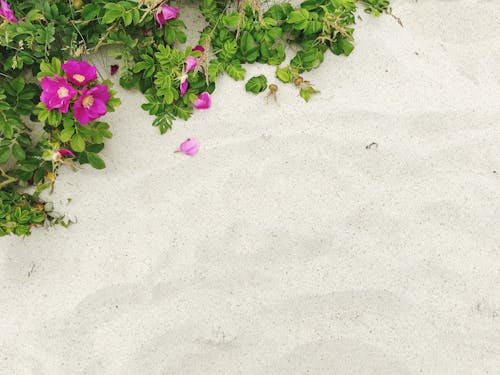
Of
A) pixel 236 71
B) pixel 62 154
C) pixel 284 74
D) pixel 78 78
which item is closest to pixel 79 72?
pixel 78 78

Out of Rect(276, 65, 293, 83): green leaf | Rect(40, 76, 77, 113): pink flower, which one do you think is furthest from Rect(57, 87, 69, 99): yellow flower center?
Rect(276, 65, 293, 83): green leaf

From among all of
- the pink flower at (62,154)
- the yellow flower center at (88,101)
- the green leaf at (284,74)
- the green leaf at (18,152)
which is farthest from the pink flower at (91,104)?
the green leaf at (284,74)

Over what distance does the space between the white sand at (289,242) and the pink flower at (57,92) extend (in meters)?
0.33

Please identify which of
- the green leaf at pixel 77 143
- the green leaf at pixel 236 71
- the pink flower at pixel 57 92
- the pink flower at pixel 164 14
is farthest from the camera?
the green leaf at pixel 236 71

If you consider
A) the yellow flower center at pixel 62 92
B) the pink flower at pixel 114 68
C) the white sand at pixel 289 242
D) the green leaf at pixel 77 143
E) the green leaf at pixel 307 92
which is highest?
the yellow flower center at pixel 62 92

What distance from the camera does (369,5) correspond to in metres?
2.15

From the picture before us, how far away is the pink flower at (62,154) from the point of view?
1.79 m

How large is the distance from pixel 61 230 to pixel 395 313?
131cm

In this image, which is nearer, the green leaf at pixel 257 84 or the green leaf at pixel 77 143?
the green leaf at pixel 77 143

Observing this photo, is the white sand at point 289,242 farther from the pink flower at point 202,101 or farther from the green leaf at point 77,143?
the green leaf at point 77,143

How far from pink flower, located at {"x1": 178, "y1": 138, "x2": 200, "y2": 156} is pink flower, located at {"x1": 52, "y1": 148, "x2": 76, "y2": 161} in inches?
16.2

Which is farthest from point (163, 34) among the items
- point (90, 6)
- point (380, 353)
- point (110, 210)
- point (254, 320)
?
point (380, 353)

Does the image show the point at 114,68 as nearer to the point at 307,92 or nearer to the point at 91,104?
the point at 91,104

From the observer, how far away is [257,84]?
2.03 m
